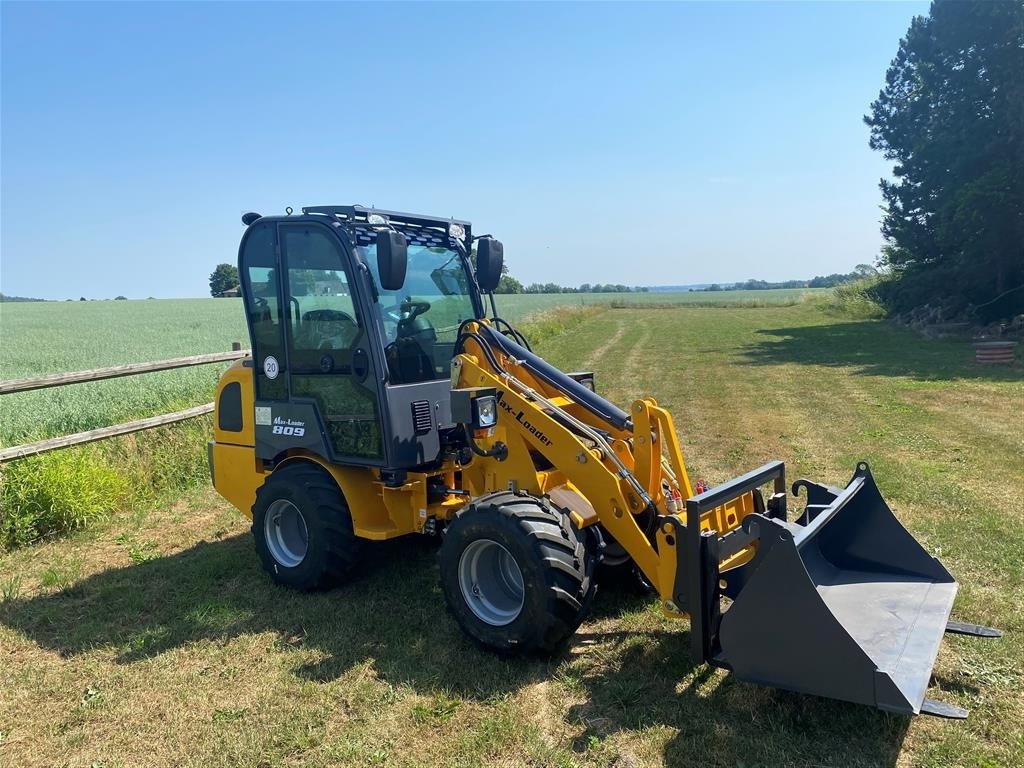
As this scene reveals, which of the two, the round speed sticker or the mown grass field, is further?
the round speed sticker

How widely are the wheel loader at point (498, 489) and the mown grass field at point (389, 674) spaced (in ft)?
0.94

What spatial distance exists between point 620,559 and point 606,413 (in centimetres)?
94

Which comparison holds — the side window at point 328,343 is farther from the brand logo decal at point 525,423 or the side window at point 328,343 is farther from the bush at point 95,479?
the bush at point 95,479

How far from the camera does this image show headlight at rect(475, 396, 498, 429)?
4.46 metres

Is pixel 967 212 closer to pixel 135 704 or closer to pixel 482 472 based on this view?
pixel 482 472

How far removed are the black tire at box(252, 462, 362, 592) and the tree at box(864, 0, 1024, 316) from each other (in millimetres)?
22978

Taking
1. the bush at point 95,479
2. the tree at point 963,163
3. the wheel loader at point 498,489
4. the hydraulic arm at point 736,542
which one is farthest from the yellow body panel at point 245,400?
the tree at point 963,163

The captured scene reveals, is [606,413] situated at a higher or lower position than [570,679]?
higher

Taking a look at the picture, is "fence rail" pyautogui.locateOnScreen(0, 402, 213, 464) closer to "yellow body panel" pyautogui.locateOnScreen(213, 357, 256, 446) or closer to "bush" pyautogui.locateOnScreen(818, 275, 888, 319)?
"yellow body panel" pyautogui.locateOnScreen(213, 357, 256, 446)

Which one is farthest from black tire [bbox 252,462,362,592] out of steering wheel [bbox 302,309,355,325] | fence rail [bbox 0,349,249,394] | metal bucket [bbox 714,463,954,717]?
fence rail [bbox 0,349,249,394]

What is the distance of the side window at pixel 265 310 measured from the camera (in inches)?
208

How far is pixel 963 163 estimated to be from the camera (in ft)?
75.2

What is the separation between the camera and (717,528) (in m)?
4.17

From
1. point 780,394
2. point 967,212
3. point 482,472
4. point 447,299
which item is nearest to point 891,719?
point 482,472
